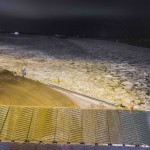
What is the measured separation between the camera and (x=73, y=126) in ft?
12.7

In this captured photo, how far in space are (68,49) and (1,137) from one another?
237 inches

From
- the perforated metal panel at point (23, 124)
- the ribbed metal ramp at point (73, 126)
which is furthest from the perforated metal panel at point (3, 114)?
the perforated metal panel at point (23, 124)

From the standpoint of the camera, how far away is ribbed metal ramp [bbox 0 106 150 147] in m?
3.60

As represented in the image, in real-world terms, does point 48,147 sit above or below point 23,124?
below

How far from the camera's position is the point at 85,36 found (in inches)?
431

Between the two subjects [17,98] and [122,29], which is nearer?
[17,98]

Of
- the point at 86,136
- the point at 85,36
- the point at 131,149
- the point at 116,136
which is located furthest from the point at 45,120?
the point at 85,36

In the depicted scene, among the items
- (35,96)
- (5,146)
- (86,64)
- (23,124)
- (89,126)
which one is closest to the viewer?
(5,146)

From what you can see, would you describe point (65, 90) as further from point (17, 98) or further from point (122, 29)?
point (122, 29)

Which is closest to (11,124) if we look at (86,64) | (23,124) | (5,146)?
(23,124)

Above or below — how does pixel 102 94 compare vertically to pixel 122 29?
below

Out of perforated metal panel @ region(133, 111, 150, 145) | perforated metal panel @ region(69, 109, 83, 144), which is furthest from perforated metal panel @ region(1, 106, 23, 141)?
perforated metal panel @ region(133, 111, 150, 145)

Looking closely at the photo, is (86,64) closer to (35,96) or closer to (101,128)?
(35,96)

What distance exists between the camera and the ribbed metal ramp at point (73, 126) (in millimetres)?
3598
